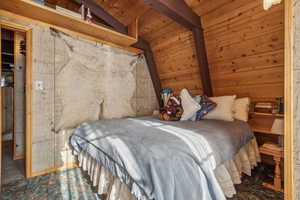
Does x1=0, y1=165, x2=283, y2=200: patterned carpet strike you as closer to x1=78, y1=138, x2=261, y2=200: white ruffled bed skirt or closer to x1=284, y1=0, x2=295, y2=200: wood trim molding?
x1=78, y1=138, x2=261, y2=200: white ruffled bed skirt

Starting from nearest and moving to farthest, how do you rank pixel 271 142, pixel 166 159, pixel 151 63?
pixel 166 159 → pixel 271 142 → pixel 151 63

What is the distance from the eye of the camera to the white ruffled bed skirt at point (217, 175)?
4.18ft

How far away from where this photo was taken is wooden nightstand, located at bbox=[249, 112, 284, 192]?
5.34 ft

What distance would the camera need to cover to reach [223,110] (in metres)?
2.18

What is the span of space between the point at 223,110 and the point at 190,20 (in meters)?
1.45

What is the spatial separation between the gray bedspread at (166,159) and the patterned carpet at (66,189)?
542mm

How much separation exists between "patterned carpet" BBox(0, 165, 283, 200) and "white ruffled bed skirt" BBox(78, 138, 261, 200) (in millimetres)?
117

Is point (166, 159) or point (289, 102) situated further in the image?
point (166, 159)

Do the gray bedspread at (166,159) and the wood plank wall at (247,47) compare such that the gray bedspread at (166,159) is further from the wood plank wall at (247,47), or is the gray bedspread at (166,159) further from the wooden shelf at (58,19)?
the wooden shelf at (58,19)

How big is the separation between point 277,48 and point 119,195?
254 centimetres

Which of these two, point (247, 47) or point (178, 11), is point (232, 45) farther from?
point (178, 11)

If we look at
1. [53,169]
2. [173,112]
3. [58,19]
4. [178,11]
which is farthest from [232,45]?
[53,169]

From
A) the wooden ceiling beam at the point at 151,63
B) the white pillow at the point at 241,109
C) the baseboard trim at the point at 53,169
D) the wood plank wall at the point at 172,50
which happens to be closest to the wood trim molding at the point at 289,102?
the white pillow at the point at 241,109

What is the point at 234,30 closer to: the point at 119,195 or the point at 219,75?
the point at 219,75
